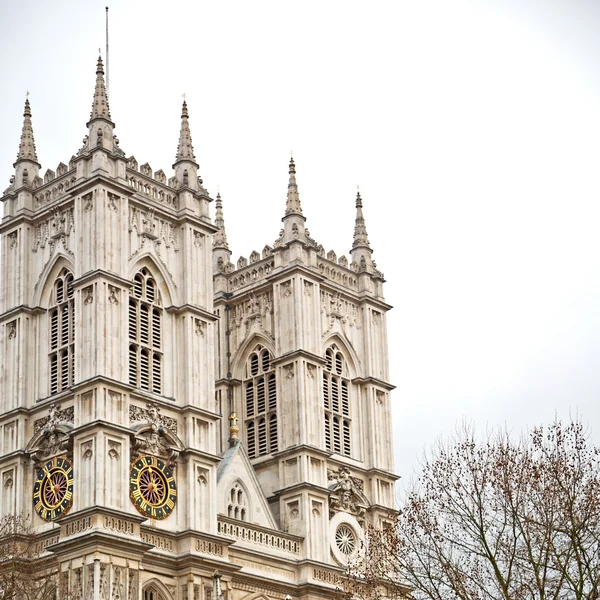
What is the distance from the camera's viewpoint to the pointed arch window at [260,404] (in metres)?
63.3

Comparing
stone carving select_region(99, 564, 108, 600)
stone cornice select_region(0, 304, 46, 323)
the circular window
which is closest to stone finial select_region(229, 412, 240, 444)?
the circular window

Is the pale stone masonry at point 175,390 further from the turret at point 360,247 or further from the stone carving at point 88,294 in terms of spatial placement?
the turret at point 360,247

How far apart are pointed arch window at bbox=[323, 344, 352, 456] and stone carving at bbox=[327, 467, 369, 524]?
1.14 m

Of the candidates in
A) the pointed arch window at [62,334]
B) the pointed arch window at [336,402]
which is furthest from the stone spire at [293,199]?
the pointed arch window at [62,334]

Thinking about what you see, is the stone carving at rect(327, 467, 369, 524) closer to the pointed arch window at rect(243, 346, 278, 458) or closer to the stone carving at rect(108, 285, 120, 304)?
the pointed arch window at rect(243, 346, 278, 458)

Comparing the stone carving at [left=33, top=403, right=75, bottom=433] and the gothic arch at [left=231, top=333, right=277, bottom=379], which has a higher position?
the gothic arch at [left=231, top=333, right=277, bottom=379]

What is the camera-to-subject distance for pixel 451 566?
40938 mm

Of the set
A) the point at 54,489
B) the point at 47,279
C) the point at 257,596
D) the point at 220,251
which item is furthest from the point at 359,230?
the point at 54,489

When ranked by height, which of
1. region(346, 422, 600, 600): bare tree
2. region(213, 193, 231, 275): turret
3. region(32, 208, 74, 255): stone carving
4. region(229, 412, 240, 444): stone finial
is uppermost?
region(213, 193, 231, 275): turret

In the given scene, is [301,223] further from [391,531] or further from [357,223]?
[391,531]

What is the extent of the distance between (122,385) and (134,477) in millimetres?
3464

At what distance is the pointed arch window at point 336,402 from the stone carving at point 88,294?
45.2 ft

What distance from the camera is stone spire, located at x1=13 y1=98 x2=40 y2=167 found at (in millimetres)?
60259

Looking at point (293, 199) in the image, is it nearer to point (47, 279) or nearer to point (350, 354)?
point (350, 354)
